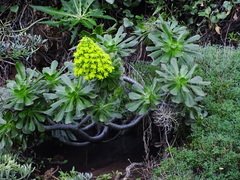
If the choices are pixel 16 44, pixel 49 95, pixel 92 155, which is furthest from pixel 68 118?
pixel 16 44

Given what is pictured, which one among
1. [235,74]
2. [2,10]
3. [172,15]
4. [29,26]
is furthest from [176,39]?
[2,10]

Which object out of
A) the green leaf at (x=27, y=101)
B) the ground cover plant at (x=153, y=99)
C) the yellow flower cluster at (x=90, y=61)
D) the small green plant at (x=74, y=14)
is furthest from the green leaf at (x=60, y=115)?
the small green plant at (x=74, y=14)

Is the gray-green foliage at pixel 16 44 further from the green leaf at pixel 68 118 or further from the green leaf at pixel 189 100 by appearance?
the green leaf at pixel 189 100

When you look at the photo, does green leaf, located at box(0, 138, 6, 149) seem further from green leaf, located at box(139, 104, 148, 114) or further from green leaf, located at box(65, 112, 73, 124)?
green leaf, located at box(139, 104, 148, 114)

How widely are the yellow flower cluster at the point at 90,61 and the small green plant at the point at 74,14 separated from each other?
149 centimetres

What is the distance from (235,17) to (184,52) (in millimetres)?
1708

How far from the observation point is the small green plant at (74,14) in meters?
4.28

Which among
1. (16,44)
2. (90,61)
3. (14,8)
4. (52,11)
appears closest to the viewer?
(90,61)

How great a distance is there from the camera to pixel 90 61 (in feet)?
9.11

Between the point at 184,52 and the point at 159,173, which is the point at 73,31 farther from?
the point at 159,173

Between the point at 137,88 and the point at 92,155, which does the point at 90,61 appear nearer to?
the point at 137,88

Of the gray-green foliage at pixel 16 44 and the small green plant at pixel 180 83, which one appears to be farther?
the gray-green foliage at pixel 16 44

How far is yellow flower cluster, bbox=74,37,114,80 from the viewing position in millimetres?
2758

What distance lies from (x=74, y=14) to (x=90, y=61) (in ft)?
5.64
